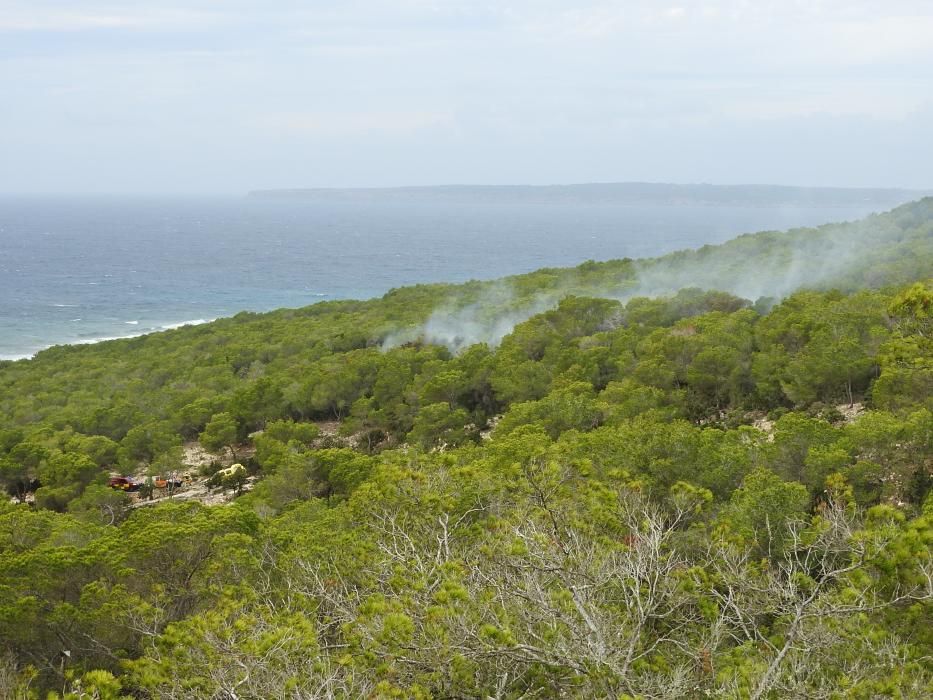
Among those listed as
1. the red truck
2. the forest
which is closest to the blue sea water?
the red truck

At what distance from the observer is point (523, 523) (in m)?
10.4

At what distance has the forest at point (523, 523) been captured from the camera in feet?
28.3

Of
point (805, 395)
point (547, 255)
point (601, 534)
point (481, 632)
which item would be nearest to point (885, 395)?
A: point (805, 395)

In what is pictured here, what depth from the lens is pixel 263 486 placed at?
24.9 m

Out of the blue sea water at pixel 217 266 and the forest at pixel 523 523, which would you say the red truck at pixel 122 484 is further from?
the blue sea water at pixel 217 266

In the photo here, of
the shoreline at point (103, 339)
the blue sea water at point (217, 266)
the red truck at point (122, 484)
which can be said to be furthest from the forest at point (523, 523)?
the blue sea water at point (217, 266)

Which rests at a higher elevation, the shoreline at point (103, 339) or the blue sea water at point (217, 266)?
the blue sea water at point (217, 266)

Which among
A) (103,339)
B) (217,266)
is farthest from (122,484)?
(217,266)

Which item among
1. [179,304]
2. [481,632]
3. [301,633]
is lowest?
[179,304]

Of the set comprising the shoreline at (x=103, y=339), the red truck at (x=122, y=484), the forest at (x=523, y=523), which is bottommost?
the shoreline at (x=103, y=339)

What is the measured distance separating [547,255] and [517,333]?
108m

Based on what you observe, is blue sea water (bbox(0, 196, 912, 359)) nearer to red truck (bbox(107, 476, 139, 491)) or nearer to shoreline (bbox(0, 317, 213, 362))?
shoreline (bbox(0, 317, 213, 362))

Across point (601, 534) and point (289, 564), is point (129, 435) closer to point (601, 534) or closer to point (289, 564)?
point (289, 564)

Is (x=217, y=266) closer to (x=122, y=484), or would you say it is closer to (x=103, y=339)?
(x=103, y=339)
